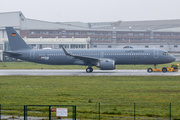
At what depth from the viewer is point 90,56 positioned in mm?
43875

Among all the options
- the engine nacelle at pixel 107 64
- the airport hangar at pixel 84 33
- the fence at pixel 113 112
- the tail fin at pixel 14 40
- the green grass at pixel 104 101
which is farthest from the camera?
the airport hangar at pixel 84 33

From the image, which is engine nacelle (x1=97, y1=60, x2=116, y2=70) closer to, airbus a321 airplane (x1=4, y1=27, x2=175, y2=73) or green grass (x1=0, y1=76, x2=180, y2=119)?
airbus a321 airplane (x1=4, y1=27, x2=175, y2=73)

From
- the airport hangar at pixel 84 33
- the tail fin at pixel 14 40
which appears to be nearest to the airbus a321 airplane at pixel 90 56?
the tail fin at pixel 14 40

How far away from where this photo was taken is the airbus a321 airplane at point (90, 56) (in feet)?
140

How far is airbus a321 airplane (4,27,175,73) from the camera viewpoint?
42.8 meters

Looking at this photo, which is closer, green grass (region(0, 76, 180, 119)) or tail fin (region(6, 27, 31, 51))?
green grass (region(0, 76, 180, 119))

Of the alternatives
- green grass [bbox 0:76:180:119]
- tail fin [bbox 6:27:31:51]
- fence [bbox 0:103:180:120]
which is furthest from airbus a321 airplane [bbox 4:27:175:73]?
fence [bbox 0:103:180:120]

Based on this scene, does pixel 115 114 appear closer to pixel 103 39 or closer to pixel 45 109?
pixel 45 109

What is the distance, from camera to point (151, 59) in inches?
1690

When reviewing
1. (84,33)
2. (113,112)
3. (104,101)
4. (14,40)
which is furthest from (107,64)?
(84,33)

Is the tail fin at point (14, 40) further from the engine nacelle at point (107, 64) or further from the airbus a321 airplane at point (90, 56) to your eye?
the engine nacelle at point (107, 64)

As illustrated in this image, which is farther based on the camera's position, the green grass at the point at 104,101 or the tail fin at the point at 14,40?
the tail fin at the point at 14,40

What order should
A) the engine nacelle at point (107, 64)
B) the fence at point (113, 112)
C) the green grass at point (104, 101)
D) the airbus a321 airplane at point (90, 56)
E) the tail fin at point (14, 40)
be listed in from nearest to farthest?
the fence at point (113, 112), the green grass at point (104, 101), the engine nacelle at point (107, 64), the airbus a321 airplane at point (90, 56), the tail fin at point (14, 40)

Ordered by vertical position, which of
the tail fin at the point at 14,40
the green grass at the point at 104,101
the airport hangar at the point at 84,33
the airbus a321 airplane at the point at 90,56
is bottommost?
the green grass at the point at 104,101
